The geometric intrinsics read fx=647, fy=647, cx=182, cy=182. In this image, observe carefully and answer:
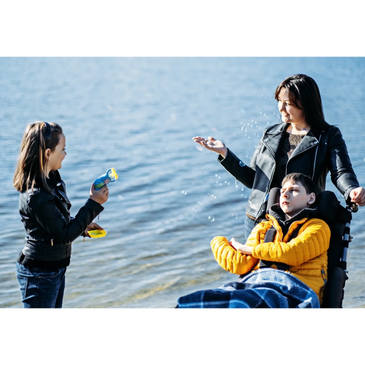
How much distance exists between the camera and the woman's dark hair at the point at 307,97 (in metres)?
3.59

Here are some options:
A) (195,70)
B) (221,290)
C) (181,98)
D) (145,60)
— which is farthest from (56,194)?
(145,60)

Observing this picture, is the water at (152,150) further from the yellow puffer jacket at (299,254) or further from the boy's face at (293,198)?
the boy's face at (293,198)

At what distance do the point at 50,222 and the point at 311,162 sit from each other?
4.87 ft

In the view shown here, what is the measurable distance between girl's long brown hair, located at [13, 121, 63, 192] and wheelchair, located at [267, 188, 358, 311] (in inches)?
57.2

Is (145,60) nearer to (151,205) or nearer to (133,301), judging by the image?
(151,205)

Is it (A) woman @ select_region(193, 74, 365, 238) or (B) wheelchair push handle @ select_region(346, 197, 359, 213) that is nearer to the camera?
(B) wheelchair push handle @ select_region(346, 197, 359, 213)

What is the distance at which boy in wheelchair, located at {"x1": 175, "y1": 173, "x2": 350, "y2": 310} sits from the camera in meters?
2.97

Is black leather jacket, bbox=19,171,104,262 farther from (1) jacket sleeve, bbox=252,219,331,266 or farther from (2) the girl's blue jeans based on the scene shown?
(1) jacket sleeve, bbox=252,219,331,266

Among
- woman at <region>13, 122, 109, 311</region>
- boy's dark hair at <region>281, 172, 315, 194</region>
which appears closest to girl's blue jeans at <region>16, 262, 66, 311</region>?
woman at <region>13, 122, 109, 311</region>

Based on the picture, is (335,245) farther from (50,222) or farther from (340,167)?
(50,222)

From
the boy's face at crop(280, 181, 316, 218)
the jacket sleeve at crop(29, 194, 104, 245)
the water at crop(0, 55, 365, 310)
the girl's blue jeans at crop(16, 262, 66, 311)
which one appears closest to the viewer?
the jacket sleeve at crop(29, 194, 104, 245)

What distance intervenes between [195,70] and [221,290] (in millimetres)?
14476

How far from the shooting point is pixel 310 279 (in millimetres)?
3262

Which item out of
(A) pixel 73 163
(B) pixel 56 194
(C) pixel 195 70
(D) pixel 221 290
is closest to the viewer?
(D) pixel 221 290
